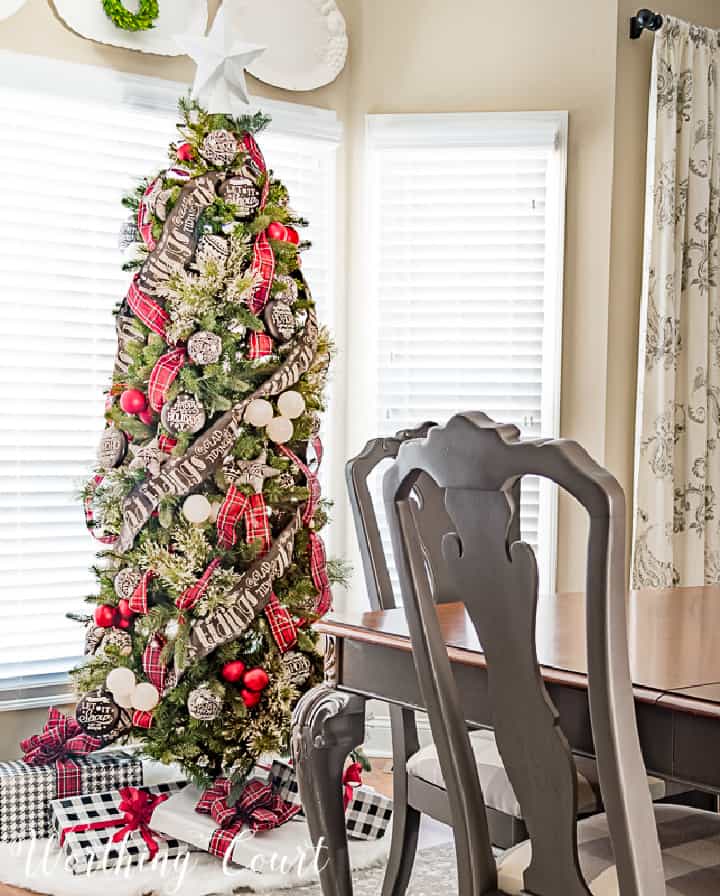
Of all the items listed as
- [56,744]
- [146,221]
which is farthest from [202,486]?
[56,744]

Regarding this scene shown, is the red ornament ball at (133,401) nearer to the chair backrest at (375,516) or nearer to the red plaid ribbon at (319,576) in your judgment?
the red plaid ribbon at (319,576)

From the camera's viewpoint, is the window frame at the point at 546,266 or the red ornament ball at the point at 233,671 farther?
the window frame at the point at 546,266

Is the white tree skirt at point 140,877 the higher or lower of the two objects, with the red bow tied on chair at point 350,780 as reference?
lower

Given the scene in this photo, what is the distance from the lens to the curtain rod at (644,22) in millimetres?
3918

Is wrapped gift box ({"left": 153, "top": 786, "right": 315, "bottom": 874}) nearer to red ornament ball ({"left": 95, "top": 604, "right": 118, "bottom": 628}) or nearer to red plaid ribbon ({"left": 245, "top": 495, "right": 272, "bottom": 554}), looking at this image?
red ornament ball ({"left": 95, "top": 604, "right": 118, "bottom": 628})

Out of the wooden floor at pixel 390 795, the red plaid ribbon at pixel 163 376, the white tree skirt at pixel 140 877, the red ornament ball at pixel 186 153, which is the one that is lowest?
the wooden floor at pixel 390 795

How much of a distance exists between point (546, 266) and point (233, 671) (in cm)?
194

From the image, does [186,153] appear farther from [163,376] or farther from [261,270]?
[163,376]

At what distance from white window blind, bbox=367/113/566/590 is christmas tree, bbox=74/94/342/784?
38.5 inches

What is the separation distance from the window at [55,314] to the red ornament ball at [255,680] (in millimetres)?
770

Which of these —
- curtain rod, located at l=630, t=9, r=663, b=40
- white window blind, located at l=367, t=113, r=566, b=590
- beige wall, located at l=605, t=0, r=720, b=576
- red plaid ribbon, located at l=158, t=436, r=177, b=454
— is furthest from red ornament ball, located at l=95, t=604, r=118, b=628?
curtain rod, located at l=630, t=9, r=663, b=40

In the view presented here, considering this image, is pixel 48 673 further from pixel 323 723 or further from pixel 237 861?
pixel 323 723

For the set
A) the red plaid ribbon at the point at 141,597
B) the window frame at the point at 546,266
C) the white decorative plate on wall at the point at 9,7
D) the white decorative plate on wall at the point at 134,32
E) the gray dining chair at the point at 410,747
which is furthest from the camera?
the window frame at the point at 546,266

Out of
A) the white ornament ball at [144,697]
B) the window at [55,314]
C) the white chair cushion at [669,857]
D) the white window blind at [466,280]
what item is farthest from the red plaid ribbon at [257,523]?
the white chair cushion at [669,857]
